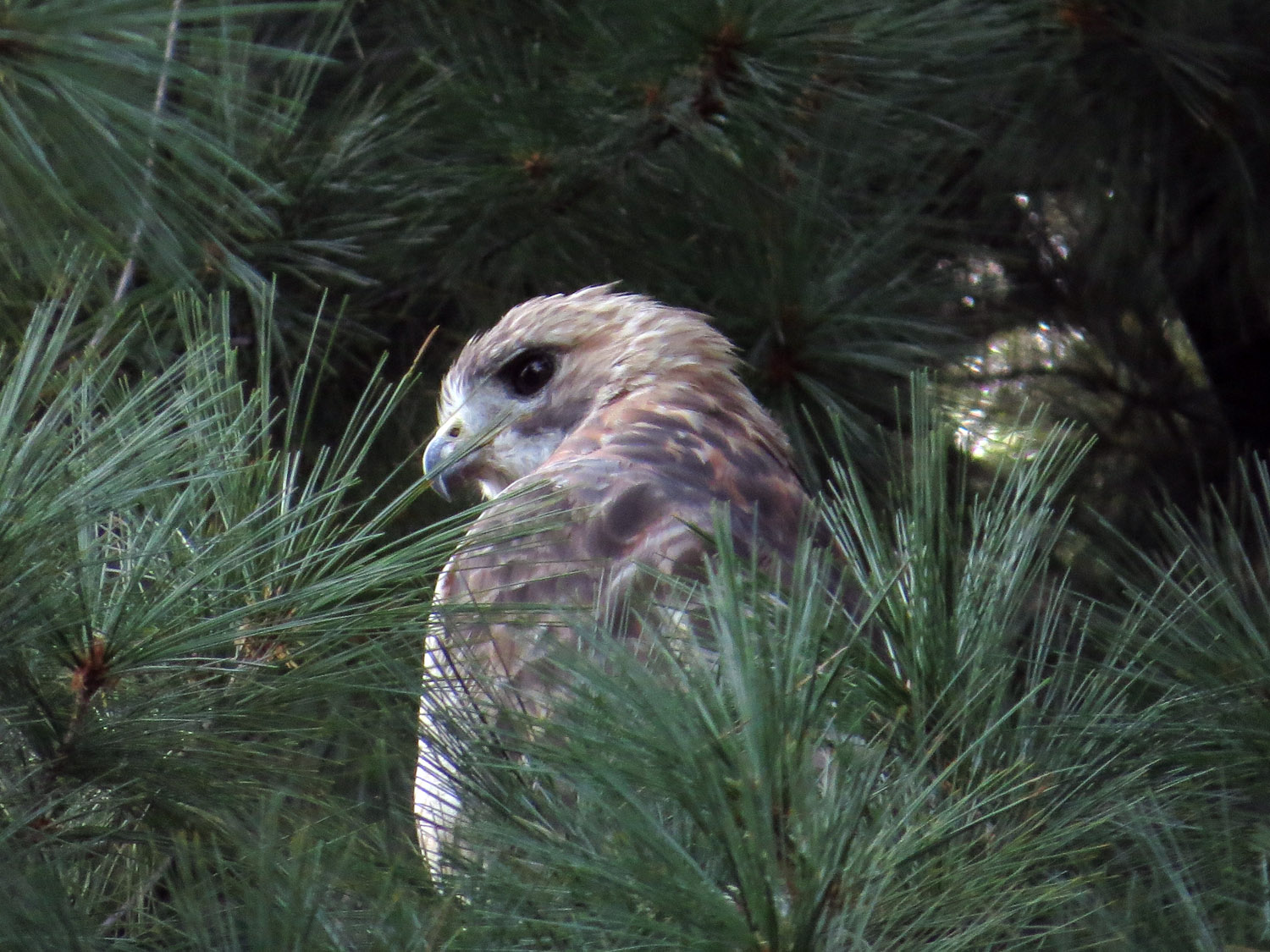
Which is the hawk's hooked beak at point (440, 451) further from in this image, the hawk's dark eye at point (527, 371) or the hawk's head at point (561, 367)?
the hawk's dark eye at point (527, 371)

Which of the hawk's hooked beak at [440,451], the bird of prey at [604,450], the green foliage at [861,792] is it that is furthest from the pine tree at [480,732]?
the hawk's hooked beak at [440,451]

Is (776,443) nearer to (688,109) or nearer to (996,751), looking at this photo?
(688,109)

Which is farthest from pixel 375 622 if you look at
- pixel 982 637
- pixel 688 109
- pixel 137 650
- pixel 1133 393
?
pixel 1133 393

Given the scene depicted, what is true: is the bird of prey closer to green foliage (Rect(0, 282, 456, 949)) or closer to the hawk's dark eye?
the hawk's dark eye

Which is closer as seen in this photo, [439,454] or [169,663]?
[169,663]

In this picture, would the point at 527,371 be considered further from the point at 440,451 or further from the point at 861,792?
the point at 861,792

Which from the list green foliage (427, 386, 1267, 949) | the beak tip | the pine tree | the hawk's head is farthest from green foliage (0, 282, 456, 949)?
the hawk's head

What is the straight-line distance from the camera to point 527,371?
2.81 m

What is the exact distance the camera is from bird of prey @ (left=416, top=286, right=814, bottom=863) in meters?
1.98

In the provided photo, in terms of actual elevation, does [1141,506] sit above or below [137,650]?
below

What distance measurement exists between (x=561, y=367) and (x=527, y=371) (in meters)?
0.06

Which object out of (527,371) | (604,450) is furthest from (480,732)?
(527,371)

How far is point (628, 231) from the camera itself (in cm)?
289

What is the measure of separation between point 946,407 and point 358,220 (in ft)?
4.23
